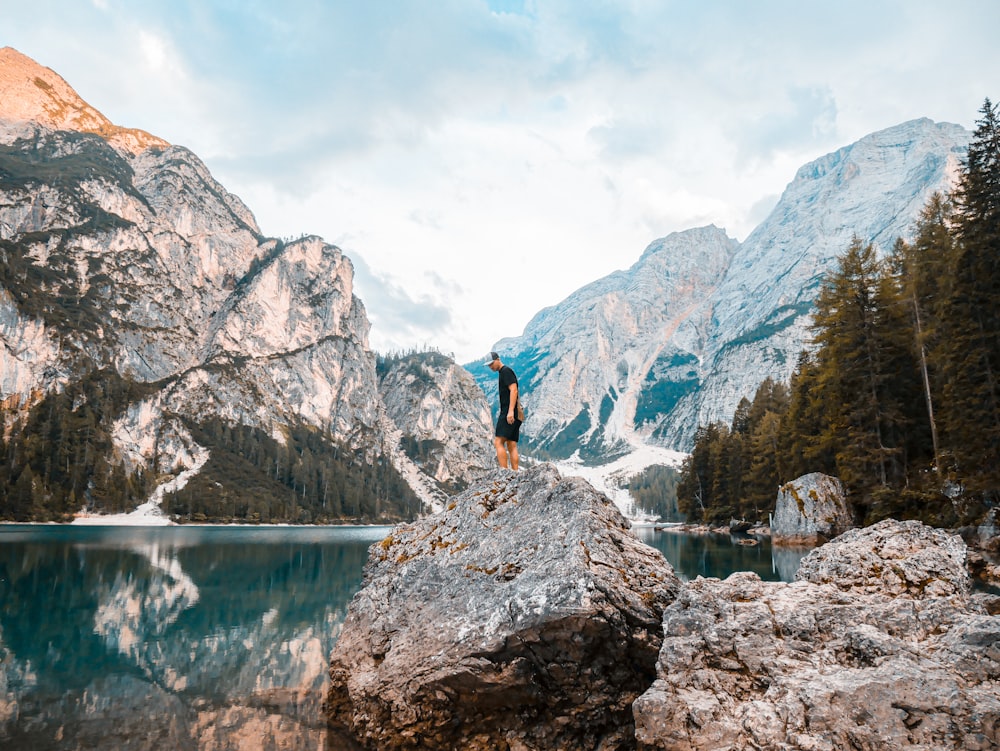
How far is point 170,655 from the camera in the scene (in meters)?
18.7

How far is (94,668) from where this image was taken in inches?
669

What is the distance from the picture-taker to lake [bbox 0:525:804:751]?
1191 cm

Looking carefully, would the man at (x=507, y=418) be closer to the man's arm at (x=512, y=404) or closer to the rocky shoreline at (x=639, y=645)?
the man's arm at (x=512, y=404)

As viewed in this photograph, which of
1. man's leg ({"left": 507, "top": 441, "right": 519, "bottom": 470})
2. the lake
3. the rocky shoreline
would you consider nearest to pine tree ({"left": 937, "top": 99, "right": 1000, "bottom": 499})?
the lake

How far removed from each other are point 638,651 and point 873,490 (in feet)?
118

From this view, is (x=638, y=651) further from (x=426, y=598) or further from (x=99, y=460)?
(x=99, y=460)

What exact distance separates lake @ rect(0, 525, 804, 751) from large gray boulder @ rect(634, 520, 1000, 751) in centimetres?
712

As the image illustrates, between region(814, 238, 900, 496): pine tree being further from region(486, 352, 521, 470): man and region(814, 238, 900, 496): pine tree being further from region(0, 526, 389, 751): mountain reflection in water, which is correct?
region(0, 526, 389, 751): mountain reflection in water

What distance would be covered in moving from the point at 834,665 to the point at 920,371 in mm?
39878

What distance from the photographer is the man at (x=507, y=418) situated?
14969mm

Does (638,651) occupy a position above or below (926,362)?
below

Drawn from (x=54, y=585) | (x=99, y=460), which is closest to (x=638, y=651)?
Result: (x=54, y=585)

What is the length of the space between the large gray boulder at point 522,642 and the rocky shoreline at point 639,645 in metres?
0.03

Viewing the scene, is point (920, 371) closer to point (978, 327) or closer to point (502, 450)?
point (978, 327)
